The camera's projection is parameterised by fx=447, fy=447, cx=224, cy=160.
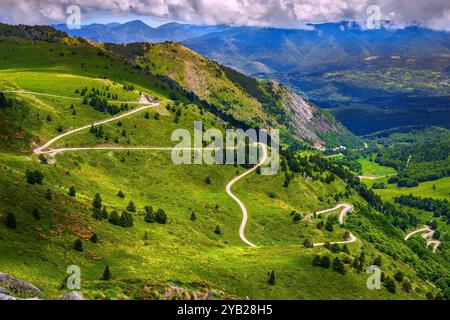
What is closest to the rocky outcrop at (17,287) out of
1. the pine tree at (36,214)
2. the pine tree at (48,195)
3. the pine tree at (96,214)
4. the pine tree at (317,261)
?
the pine tree at (36,214)

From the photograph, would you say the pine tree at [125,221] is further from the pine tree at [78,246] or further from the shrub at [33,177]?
the pine tree at [78,246]

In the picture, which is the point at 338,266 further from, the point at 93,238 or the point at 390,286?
the point at 93,238

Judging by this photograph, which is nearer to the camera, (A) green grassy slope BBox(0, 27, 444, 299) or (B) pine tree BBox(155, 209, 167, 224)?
(A) green grassy slope BBox(0, 27, 444, 299)

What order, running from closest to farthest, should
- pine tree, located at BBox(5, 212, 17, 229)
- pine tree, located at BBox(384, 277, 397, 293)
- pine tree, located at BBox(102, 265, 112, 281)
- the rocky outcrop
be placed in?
the rocky outcrop, pine tree, located at BBox(102, 265, 112, 281), pine tree, located at BBox(5, 212, 17, 229), pine tree, located at BBox(384, 277, 397, 293)

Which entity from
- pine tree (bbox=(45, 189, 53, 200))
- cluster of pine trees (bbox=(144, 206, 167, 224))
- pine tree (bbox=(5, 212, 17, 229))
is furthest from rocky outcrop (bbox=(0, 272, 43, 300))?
cluster of pine trees (bbox=(144, 206, 167, 224))

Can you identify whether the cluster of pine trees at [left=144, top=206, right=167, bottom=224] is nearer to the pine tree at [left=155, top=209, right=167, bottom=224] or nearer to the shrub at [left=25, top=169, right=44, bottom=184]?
the pine tree at [left=155, top=209, right=167, bottom=224]

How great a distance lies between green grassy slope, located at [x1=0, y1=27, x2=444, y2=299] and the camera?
6925cm

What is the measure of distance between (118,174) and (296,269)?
82502mm

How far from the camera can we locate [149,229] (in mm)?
111438

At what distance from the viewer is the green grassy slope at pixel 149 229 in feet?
227

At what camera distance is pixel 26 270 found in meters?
61.0

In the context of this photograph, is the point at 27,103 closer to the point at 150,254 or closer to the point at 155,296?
the point at 150,254
